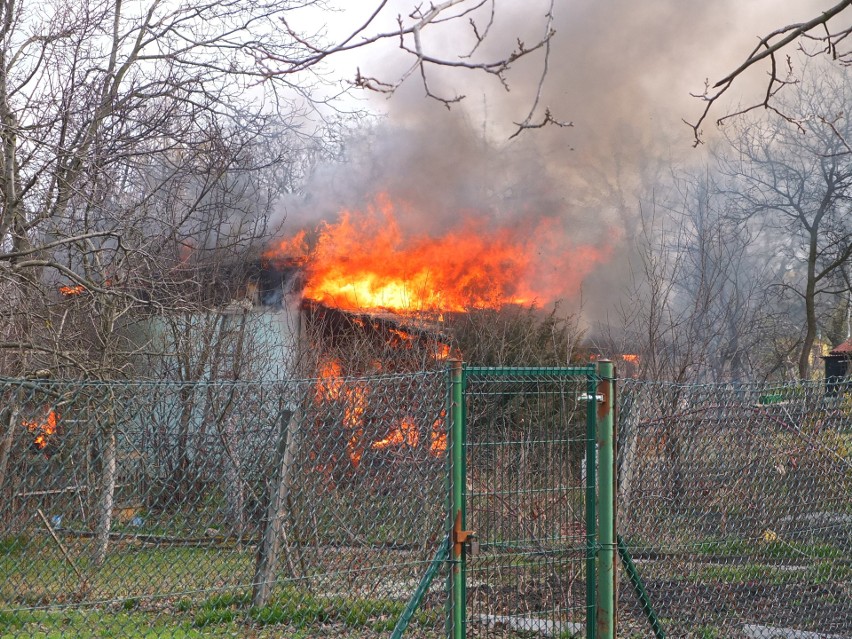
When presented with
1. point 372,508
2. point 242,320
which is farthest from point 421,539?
point 242,320

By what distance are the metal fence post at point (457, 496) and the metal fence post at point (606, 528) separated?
0.82 meters

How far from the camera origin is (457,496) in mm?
4090

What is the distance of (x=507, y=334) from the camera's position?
1384cm

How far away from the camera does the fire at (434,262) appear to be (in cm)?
1653

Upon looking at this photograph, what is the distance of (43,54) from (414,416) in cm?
585

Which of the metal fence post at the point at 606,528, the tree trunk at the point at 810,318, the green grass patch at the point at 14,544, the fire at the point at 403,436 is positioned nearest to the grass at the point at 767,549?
the metal fence post at the point at 606,528

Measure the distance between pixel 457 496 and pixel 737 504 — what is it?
2.41 meters

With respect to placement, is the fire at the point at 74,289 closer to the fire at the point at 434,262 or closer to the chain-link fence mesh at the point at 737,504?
the chain-link fence mesh at the point at 737,504

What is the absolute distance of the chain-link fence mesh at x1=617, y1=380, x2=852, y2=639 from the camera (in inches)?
206

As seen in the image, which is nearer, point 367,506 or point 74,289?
point 367,506

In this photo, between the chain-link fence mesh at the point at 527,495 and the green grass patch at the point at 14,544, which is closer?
the green grass patch at the point at 14,544

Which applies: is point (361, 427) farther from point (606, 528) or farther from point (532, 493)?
point (606, 528)

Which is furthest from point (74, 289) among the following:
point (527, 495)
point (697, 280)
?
point (697, 280)

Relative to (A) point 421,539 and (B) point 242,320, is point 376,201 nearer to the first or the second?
(B) point 242,320
